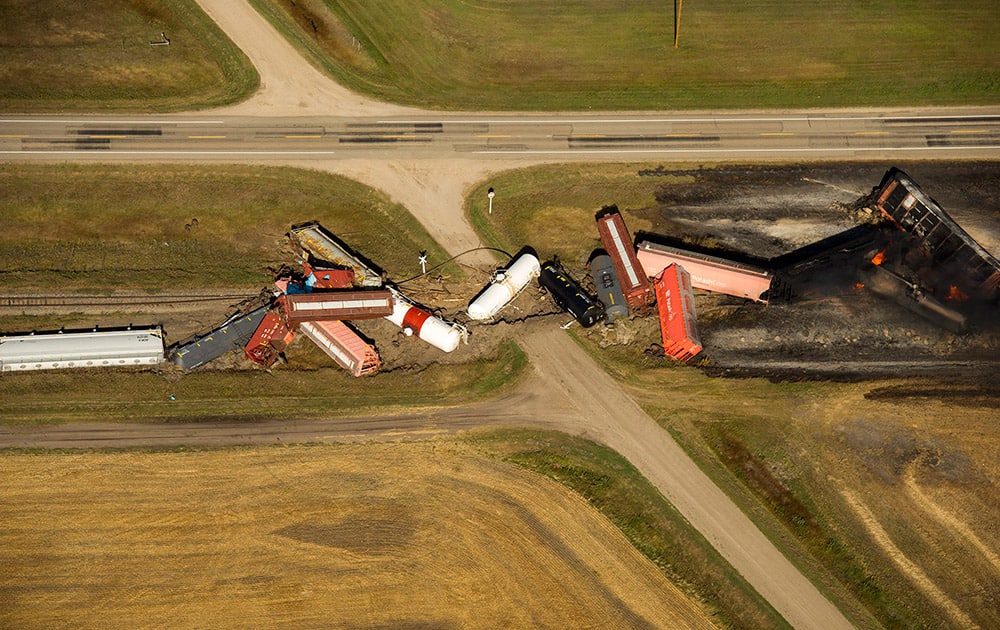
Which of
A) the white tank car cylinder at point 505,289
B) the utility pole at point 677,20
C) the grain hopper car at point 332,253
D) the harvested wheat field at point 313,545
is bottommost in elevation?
the harvested wheat field at point 313,545

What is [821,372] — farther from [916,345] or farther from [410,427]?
[410,427]

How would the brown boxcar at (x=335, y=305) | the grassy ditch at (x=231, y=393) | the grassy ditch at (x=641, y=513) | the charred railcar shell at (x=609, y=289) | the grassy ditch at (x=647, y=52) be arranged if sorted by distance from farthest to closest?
the grassy ditch at (x=647, y=52) < the charred railcar shell at (x=609, y=289) < the brown boxcar at (x=335, y=305) < the grassy ditch at (x=231, y=393) < the grassy ditch at (x=641, y=513)

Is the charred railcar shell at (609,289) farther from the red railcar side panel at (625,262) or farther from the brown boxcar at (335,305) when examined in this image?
the brown boxcar at (335,305)

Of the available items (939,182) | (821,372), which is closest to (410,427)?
(821,372)

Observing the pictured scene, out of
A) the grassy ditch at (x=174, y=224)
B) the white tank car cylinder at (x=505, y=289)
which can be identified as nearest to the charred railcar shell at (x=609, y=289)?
the white tank car cylinder at (x=505, y=289)

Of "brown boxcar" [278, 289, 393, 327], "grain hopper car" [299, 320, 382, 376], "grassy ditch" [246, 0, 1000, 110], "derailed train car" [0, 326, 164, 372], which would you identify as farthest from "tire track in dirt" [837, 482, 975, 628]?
"derailed train car" [0, 326, 164, 372]

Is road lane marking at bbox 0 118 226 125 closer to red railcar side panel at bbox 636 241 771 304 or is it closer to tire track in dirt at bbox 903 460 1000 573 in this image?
red railcar side panel at bbox 636 241 771 304

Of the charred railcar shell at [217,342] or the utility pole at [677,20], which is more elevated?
the utility pole at [677,20]
